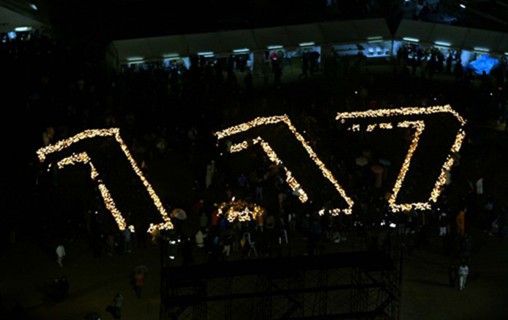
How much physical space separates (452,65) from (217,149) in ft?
41.4

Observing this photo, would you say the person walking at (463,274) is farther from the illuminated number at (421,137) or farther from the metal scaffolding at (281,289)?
the illuminated number at (421,137)

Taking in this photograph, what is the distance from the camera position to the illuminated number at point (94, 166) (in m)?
49.5

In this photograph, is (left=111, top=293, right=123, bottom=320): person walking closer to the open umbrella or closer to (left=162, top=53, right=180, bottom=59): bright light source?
the open umbrella

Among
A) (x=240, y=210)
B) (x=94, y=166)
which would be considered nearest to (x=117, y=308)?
(x=240, y=210)

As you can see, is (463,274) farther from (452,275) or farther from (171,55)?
(171,55)

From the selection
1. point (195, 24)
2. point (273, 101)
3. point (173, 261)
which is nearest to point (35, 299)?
point (173, 261)

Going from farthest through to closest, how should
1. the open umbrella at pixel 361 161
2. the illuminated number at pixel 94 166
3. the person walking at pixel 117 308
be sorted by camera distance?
1. the open umbrella at pixel 361 161
2. the illuminated number at pixel 94 166
3. the person walking at pixel 117 308

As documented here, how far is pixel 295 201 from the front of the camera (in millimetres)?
50625

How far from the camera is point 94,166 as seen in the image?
51188mm

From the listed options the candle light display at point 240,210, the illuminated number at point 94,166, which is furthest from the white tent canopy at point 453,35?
the illuminated number at point 94,166

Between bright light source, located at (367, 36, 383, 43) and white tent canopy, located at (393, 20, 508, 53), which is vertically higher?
white tent canopy, located at (393, 20, 508, 53)

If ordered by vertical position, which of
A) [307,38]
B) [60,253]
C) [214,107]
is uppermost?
[307,38]

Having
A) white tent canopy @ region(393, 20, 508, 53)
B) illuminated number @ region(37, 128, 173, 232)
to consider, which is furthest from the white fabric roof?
white tent canopy @ region(393, 20, 508, 53)

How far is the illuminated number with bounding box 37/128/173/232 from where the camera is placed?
49500mm
